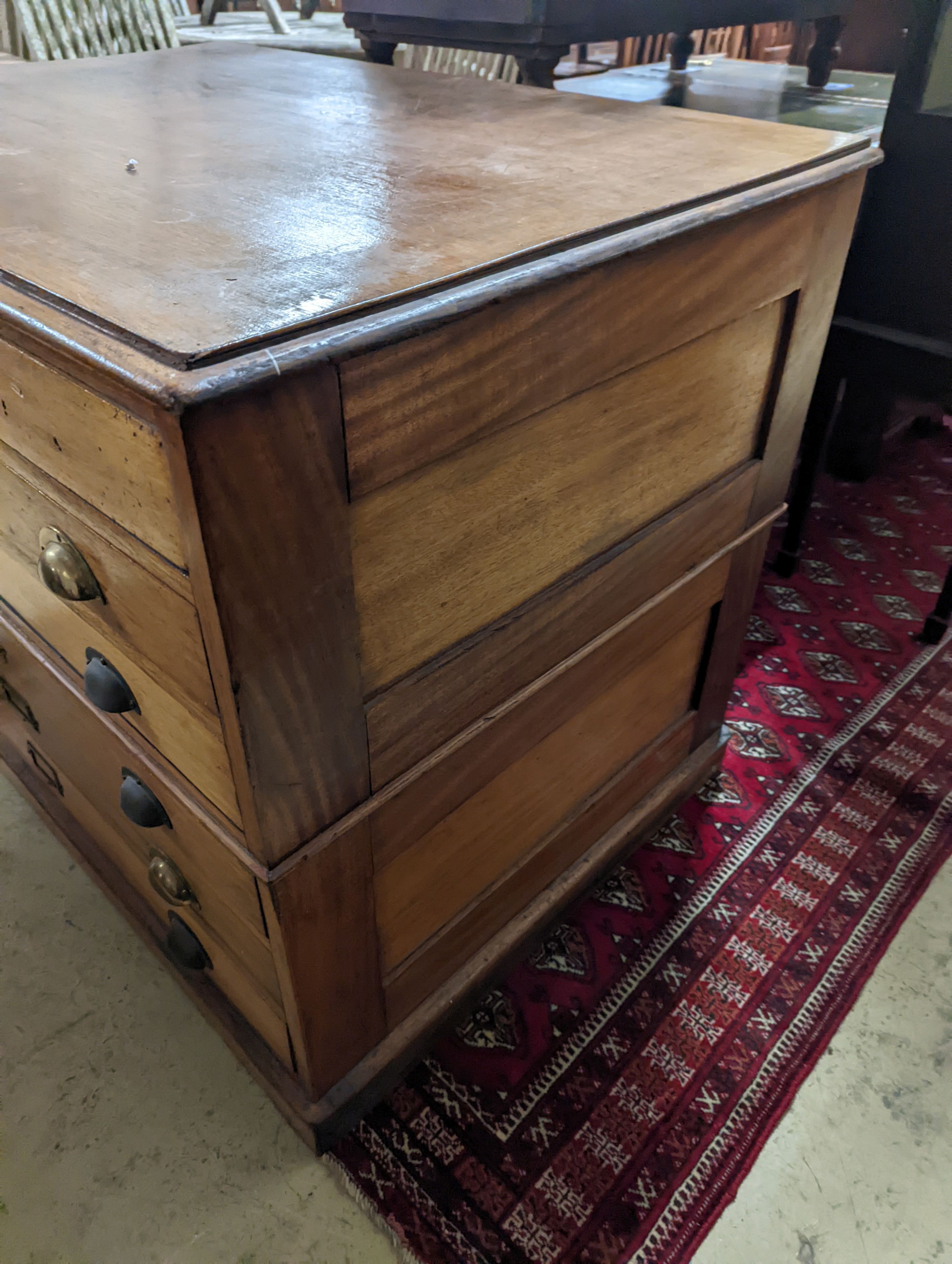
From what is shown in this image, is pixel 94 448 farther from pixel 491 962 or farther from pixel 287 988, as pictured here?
pixel 491 962

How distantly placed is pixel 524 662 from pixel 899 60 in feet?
3.59

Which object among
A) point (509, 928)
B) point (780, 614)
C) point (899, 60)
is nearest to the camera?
point (509, 928)

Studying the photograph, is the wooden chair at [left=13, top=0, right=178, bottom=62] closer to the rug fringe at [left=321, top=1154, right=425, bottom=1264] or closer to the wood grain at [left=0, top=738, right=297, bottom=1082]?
the wood grain at [left=0, top=738, right=297, bottom=1082]

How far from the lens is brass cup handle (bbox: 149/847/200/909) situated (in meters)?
0.88

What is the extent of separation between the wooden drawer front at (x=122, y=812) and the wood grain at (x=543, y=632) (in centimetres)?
17

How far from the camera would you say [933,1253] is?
35.0 inches

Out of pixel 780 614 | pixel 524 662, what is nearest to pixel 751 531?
pixel 524 662

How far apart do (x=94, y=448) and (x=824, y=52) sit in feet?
7.09

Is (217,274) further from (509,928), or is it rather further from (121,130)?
(509,928)

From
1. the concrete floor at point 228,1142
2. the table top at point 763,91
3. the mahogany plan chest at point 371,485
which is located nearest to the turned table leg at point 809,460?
the table top at point 763,91

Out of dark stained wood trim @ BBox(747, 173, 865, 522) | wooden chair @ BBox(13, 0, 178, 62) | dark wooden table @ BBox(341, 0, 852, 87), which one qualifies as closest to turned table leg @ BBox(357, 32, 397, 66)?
dark wooden table @ BBox(341, 0, 852, 87)

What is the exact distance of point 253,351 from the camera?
0.47 m

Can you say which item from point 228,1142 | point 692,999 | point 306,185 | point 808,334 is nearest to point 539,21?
point 808,334

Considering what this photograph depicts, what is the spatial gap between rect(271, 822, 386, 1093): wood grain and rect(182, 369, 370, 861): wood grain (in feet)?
0.20
